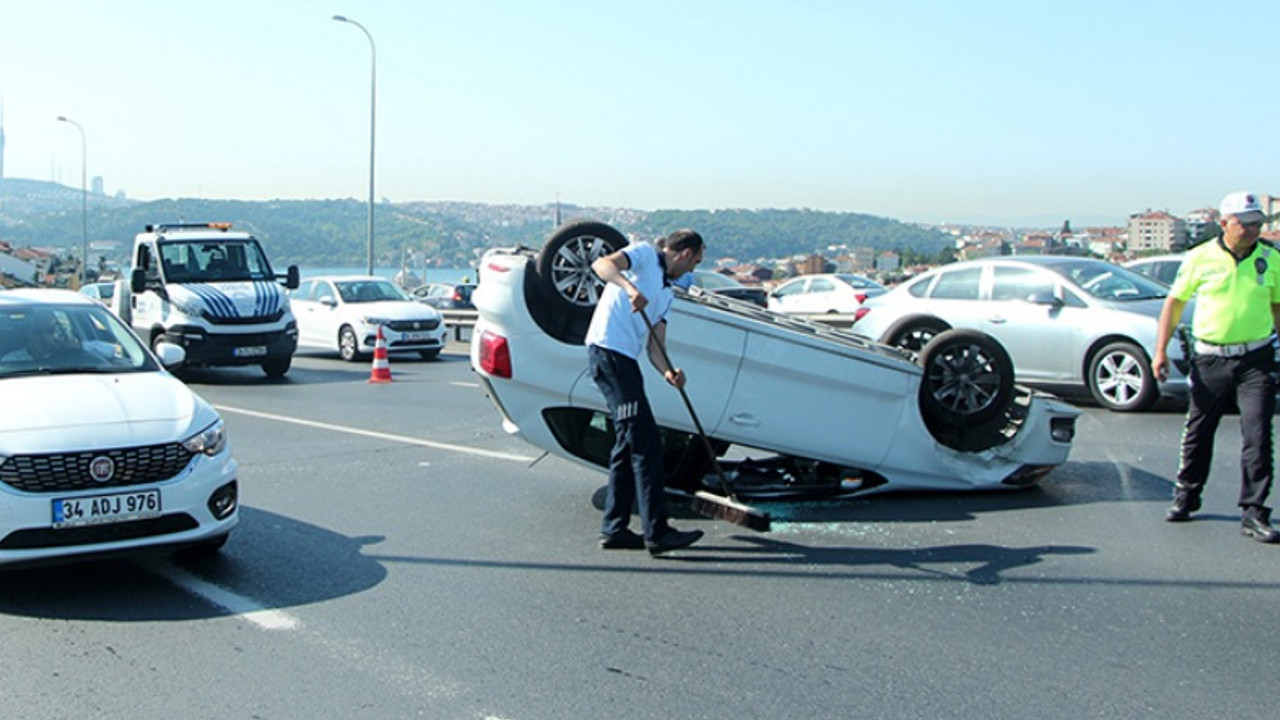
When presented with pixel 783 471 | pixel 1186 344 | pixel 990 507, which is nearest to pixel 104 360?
pixel 783 471

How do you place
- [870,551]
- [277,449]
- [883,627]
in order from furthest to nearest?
[277,449]
[870,551]
[883,627]

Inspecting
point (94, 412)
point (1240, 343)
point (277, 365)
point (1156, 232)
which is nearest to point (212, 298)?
point (277, 365)

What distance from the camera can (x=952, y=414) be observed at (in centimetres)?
814

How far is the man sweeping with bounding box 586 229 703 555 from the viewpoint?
655 cm

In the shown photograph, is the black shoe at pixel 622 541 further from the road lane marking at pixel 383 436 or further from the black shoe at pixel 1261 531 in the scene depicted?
the black shoe at pixel 1261 531

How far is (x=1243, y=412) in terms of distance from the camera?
6930mm

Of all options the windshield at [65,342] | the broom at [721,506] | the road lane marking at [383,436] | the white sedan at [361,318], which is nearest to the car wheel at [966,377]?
the broom at [721,506]

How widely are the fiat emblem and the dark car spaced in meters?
26.7

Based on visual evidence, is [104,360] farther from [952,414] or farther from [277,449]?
[952,414]

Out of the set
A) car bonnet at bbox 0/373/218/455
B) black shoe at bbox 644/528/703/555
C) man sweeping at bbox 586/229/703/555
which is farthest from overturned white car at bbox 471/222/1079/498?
car bonnet at bbox 0/373/218/455

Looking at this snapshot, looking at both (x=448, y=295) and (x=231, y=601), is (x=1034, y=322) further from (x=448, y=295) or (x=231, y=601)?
(x=448, y=295)

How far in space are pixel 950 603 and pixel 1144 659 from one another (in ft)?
3.26

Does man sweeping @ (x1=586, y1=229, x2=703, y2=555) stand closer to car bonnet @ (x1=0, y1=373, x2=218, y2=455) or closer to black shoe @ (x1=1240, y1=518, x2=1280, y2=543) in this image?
car bonnet @ (x1=0, y1=373, x2=218, y2=455)

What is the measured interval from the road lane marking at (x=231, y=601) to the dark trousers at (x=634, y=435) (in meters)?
1.95
